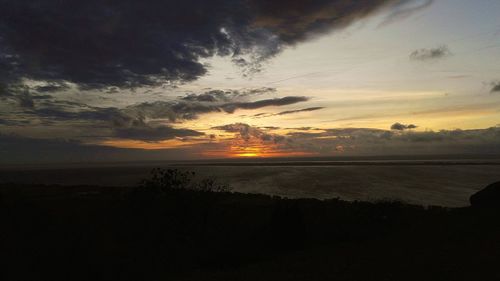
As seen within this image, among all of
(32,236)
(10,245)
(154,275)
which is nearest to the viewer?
(154,275)

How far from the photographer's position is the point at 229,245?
894 inches

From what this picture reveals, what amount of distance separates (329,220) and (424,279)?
17.7 m

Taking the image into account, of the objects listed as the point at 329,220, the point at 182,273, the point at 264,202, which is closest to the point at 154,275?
the point at 182,273

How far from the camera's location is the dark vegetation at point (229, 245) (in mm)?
16344

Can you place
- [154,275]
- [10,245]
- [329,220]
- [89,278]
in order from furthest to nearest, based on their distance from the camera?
[329,220]
[10,245]
[154,275]
[89,278]

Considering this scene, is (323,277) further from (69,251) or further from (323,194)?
(323,194)

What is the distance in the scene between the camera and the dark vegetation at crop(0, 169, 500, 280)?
16.3m

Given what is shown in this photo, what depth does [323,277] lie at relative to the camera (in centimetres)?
1561

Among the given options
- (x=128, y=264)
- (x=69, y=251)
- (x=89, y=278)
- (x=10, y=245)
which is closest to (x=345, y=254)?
(x=128, y=264)

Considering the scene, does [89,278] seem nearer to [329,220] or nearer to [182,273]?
[182,273]

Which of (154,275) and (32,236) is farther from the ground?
(32,236)

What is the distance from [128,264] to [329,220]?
18950 mm

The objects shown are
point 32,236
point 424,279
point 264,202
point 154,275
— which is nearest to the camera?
point 424,279

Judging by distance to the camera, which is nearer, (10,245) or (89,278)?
(89,278)
